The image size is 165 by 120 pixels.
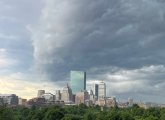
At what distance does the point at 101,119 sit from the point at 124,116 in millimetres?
10872

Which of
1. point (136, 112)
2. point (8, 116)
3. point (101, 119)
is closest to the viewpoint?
point (8, 116)

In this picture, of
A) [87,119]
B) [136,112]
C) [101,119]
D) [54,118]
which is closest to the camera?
[101,119]

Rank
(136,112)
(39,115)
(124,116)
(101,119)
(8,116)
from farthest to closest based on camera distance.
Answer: (136,112)
(39,115)
(101,119)
(124,116)
(8,116)

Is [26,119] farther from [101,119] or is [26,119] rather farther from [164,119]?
[164,119]

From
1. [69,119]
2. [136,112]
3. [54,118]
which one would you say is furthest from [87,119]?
[136,112]

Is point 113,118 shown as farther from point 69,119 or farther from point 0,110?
point 0,110

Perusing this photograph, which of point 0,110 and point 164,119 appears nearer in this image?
point 0,110

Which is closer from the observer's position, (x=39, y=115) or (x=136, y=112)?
(x=39, y=115)

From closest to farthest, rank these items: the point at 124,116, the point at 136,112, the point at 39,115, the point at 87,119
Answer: the point at 124,116, the point at 87,119, the point at 39,115, the point at 136,112

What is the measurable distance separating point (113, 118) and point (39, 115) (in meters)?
53.6

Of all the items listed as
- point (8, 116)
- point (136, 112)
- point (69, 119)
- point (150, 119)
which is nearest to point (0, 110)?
point (8, 116)

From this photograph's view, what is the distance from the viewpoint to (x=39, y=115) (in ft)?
503

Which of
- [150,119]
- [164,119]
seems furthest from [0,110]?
[164,119]

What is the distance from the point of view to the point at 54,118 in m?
141
